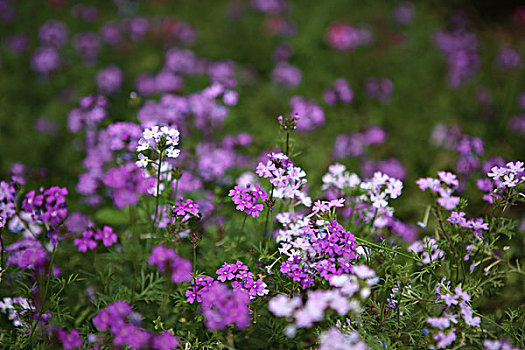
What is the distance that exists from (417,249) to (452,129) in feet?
7.89

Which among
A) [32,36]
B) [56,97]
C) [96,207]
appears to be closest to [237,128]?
[96,207]

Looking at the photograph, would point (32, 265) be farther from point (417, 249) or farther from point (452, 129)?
point (452, 129)

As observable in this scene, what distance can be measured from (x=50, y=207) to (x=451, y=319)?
185cm

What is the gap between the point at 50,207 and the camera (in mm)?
2078

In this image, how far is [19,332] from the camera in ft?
6.88

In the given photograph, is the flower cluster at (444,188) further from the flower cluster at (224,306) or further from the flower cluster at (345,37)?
the flower cluster at (345,37)

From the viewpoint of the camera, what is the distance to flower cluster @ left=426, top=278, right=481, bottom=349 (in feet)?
5.57

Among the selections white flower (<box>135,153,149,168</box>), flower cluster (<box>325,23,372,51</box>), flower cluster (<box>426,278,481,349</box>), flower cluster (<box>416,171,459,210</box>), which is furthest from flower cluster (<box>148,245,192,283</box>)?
flower cluster (<box>325,23,372,51</box>)

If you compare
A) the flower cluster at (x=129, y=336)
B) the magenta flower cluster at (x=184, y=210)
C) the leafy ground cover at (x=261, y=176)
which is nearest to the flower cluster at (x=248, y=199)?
the leafy ground cover at (x=261, y=176)

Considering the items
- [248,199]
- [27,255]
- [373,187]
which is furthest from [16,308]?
[373,187]

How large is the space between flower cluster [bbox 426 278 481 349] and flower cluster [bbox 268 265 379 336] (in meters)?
0.33

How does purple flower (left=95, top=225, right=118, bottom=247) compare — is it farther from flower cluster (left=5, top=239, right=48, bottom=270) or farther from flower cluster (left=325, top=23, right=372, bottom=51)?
flower cluster (left=325, top=23, right=372, bottom=51)

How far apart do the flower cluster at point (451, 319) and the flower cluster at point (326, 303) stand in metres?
0.33

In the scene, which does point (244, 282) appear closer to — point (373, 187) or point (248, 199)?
point (248, 199)
